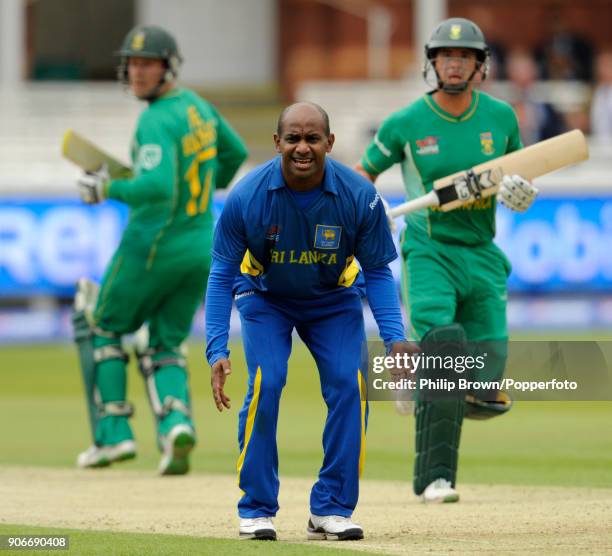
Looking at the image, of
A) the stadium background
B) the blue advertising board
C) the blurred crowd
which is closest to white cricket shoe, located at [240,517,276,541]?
the stadium background

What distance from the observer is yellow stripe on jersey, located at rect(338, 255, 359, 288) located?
22.4ft

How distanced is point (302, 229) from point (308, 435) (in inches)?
204

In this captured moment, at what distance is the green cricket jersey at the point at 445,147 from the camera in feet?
27.3

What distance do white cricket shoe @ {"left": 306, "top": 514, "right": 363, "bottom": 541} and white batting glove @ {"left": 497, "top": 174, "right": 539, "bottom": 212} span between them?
78.2 inches

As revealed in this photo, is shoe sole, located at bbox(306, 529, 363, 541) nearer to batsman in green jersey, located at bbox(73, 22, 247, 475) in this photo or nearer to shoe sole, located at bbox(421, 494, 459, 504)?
shoe sole, located at bbox(421, 494, 459, 504)

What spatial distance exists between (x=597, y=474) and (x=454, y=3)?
63.1 feet

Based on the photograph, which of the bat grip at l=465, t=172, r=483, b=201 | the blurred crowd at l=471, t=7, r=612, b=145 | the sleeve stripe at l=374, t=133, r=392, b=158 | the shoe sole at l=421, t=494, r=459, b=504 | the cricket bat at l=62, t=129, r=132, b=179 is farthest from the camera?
the blurred crowd at l=471, t=7, r=612, b=145

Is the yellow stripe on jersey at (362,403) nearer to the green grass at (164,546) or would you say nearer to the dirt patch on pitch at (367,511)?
the dirt patch on pitch at (367,511)

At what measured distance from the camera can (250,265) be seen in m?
6.86

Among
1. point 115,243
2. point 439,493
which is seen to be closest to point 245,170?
point 115,243

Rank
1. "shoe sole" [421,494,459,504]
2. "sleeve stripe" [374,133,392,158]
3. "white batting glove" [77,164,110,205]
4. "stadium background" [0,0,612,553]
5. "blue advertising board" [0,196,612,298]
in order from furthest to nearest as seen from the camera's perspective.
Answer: "blue advertising board" [0,196,612,298] → "stadium background" [0,0,612,553] → "white batting glove" [77,164,110,205] → "sleeve stripe" [374,133,392,158] → "shoe sole" [421,494,459,504]

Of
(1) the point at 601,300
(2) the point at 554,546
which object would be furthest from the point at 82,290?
(1) the point at 601,300

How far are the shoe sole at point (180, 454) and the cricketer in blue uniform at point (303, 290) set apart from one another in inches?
105

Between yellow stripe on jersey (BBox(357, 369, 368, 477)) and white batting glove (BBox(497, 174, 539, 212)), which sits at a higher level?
white batting glove (BBox(497, 174, 539, 212))
